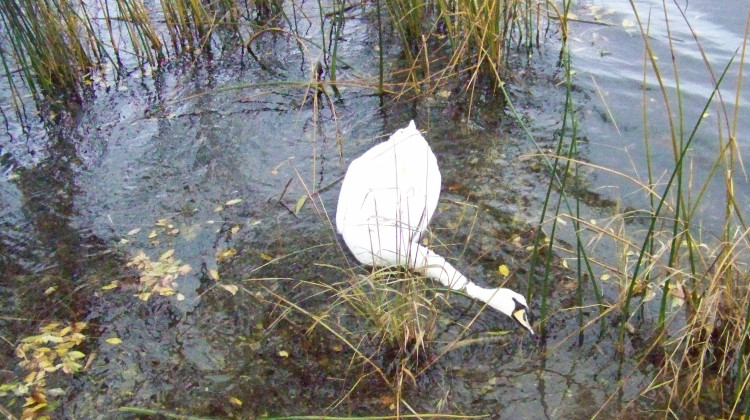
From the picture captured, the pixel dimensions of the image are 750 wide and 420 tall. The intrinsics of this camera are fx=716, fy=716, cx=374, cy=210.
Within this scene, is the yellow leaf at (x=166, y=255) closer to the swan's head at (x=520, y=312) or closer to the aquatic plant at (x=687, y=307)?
the swan's head at (x=520, y=312)

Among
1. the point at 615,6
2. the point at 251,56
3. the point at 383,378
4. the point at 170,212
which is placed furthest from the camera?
the point at 615,6

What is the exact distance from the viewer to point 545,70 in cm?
555

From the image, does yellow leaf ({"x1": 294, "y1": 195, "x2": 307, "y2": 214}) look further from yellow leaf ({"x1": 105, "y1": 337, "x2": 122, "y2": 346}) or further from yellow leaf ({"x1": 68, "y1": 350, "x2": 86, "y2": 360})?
yellow leaf ({"x1": 68, "y1": 350, "x2": 86, "y2": 360})

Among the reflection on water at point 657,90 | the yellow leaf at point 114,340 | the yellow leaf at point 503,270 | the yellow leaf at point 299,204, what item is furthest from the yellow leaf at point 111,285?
the reflection on water at point 657,90

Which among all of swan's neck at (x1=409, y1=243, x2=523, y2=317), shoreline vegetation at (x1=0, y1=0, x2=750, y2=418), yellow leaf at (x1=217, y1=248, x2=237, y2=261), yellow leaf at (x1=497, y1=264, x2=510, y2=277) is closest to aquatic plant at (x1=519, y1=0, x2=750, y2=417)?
shoreline vegetation at (x1=0, y1=0, x2=750, y2=418)

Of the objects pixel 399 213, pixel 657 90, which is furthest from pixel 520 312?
pixel 657 90

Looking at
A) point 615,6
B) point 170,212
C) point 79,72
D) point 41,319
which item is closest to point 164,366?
point 41,319

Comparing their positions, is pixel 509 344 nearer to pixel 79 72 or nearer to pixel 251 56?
pixel 251 56

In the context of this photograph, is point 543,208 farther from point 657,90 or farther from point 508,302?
point 657,90

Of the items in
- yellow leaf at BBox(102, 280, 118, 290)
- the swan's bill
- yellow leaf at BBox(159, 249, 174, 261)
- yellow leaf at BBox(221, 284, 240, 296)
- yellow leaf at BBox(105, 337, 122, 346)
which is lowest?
yellow leaf at BBox(105, 337, 122, 346)

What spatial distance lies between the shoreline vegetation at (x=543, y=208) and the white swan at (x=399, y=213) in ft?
0.41

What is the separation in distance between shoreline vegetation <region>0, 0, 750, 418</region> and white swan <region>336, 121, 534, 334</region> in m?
0.12

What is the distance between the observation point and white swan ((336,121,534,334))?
10.7 feet

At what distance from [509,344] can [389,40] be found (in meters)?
3.51
